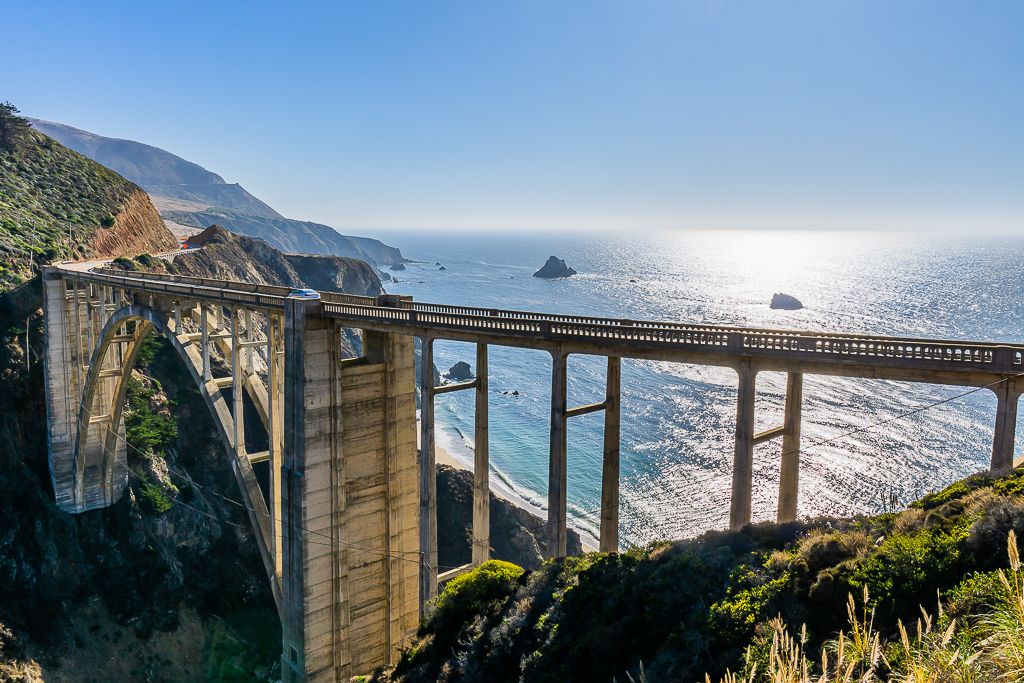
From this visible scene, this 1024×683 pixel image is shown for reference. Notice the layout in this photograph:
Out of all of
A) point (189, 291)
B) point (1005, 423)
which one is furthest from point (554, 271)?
point (1005, 423)

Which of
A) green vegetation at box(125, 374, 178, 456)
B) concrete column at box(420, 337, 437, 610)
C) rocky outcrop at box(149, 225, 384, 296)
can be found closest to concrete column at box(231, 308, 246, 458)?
concrete column at box(420, 337, 437, 610)

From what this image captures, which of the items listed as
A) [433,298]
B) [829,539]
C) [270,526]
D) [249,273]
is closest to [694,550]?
[829,539]

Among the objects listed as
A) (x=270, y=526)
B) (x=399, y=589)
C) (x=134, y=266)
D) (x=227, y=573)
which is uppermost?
(x=134, y=266)

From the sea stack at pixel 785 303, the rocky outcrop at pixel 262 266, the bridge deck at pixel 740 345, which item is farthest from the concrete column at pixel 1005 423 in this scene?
the sea stack at pixel 785 303

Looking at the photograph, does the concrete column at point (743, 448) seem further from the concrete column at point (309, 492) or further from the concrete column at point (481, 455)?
the concrete column at point (309, 492)

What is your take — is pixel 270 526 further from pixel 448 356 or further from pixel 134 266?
pixel 448 356

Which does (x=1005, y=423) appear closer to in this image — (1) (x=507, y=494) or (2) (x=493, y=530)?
(2) (x=493, y=530)
